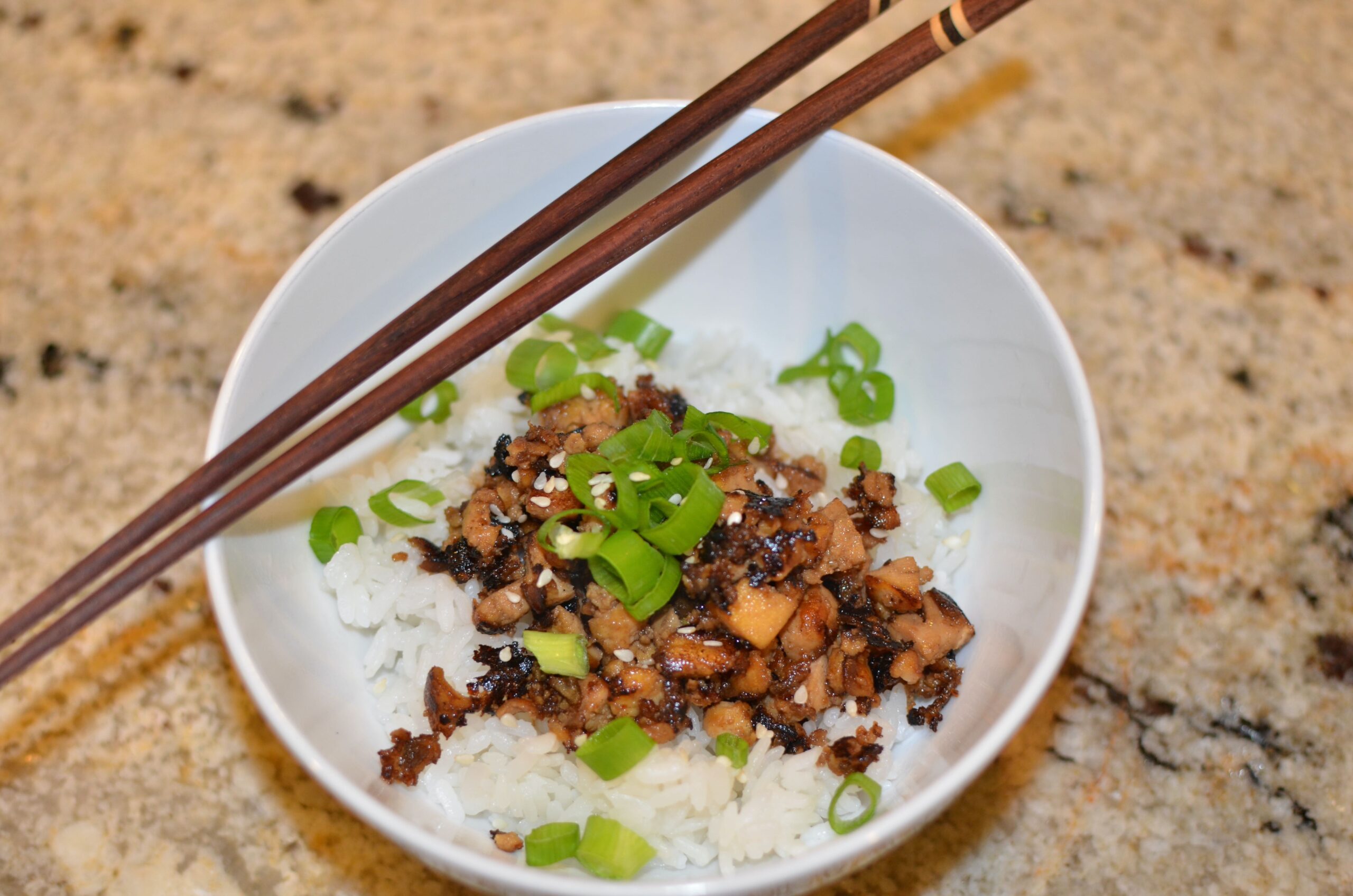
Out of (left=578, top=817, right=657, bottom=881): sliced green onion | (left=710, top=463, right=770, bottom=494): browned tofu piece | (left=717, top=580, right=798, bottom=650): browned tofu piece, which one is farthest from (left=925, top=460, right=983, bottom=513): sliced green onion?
(left=578, top=817, right=657, bottom=881): sliced green onion

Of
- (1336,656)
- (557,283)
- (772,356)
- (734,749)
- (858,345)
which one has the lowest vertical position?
→ (1336,656)

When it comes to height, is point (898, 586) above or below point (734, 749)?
above

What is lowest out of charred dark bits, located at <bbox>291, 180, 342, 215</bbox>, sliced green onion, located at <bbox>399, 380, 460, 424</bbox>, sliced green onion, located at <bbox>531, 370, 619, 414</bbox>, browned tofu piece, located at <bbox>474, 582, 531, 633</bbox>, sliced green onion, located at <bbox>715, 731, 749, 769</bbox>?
sliced green onion, located at <bbox>715, 731, 749, 769</bbox>

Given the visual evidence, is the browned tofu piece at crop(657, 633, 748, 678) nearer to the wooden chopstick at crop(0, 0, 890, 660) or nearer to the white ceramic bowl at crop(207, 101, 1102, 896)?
the white ceramic bowl at crop(207, 101, 1102, 896)

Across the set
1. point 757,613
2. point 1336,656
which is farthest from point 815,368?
point 1336,656

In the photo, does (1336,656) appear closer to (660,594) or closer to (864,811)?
(864,811)

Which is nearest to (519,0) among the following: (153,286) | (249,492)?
(153,286)
